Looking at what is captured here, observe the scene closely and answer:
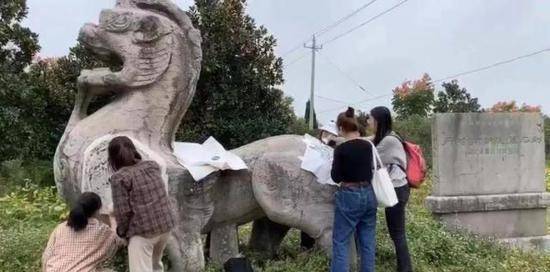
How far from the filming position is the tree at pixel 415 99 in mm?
19562

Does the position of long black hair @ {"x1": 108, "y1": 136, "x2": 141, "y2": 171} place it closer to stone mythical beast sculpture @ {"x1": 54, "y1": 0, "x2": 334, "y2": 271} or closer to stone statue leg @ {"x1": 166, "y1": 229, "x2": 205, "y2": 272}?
stone mythical beast sculpture @ {"x1": 54, "y1": 0, "x2": 334, "y2": 271}

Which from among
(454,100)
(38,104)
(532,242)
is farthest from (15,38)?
(454,100)

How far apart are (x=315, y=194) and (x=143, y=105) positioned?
57.7 inches

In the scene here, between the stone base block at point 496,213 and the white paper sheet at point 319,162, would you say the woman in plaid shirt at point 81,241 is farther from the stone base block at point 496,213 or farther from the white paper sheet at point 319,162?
the stone base block at point 496,213

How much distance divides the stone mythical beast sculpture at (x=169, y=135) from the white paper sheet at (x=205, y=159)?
8 cm

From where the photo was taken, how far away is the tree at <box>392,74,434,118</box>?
64.2ft

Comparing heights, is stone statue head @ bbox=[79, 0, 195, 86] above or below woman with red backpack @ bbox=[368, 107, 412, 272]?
above

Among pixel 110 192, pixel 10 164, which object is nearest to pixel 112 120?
pixel 110 192

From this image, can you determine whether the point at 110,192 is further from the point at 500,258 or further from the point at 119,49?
the point at 500,258

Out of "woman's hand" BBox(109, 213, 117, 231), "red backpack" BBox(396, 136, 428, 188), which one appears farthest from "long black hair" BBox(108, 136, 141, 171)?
"red backpack" BBox(396, 136, 428, 188)

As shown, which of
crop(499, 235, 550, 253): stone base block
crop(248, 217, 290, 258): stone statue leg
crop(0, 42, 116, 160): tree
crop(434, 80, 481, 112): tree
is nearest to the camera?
crop(248, 217, 290, 258): stone statue leg

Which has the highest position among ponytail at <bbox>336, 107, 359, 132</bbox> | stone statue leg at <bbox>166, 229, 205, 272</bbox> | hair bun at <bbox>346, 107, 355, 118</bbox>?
hair bun at <bbox>346, 107, 355, 118</bbox>

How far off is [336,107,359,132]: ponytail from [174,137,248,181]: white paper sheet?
800 millimetres

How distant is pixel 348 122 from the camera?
16.4 ft
